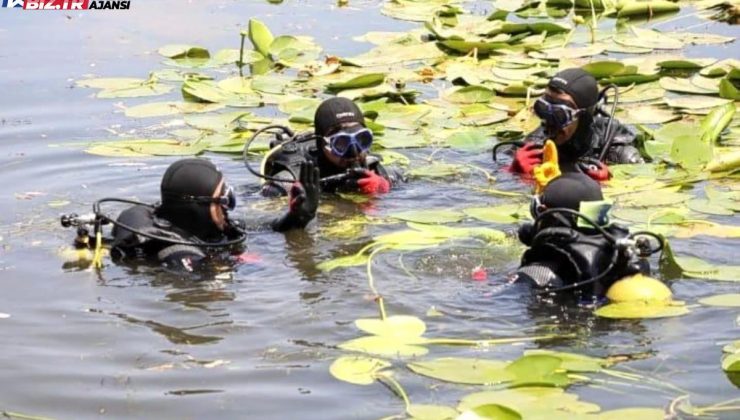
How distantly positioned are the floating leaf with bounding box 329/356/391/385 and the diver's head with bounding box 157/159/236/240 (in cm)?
151

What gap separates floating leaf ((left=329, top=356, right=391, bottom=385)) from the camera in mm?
5066

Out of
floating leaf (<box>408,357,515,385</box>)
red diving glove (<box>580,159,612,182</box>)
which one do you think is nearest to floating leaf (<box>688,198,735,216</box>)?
red diving glove (<box>580,159,612,182</box>)

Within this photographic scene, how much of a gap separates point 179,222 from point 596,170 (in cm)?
264

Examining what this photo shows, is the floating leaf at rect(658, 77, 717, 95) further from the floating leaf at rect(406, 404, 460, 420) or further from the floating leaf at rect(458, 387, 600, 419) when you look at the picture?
the floating leaf at rect(406, 404, 460, 420)

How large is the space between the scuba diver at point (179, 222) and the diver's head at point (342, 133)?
1.24 meters

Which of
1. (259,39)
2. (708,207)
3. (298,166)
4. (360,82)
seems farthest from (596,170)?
(259,39)

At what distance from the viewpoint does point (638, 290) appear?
18.7ft

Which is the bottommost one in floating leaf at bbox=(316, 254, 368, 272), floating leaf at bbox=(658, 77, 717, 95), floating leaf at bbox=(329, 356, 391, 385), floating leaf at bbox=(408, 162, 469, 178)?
floating leaf at bbox=(408, 162, 469, 178)

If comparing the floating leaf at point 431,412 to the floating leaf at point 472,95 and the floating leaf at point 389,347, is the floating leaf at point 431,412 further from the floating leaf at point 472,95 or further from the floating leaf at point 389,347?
the floating leaf at point 472,95

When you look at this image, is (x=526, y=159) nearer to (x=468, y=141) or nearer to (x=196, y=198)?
(x=468, y=141)

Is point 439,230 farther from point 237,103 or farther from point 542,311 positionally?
point 237,103

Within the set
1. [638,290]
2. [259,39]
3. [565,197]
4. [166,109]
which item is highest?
[565,197]

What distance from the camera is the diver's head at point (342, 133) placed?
7.76 metres

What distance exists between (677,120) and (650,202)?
74.5 inches
